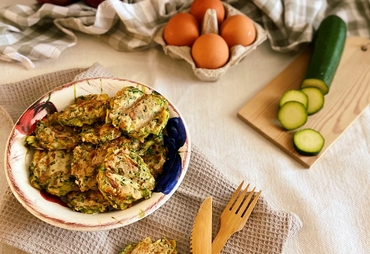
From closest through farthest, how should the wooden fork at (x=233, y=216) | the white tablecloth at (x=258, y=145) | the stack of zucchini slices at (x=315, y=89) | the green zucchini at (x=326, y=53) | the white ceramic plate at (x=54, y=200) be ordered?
the white ceramic plate at (x=54, y=200), the wooden fork at (x=233, y=216), the white tablecloth at (x=258, y=145), the stack of zucchini slices at (x=315, y=89), the green zucchini at (x=326, y=53)

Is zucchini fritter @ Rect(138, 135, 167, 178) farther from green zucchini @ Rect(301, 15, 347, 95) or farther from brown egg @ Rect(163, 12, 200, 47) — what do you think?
green zucchini @ Rect(301, 15, 347, 95)

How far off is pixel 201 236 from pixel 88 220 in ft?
0.83

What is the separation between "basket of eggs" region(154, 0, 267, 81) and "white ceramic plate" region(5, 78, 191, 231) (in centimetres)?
31

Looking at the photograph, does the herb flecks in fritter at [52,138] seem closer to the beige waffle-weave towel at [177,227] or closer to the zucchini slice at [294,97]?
the beige waffle-weave towel at [177,227]

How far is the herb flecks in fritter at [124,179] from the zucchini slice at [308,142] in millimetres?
477

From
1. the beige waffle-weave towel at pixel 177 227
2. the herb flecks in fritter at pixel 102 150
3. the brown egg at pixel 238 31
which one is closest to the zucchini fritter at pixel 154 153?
the herb flecks in fritter at pixel 102 150

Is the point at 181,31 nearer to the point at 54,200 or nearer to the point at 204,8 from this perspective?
the point at 204,8

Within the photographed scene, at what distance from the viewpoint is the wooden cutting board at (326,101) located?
1223mm

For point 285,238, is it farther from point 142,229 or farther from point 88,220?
point 88,220

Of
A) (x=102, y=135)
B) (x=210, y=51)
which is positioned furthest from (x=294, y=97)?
(x=102, y=135)

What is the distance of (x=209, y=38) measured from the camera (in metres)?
1.27

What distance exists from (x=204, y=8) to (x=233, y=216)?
71 cm

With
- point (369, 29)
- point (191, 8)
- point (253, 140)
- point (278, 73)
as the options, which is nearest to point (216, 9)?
point (191, 8)

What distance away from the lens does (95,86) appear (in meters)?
1.05
